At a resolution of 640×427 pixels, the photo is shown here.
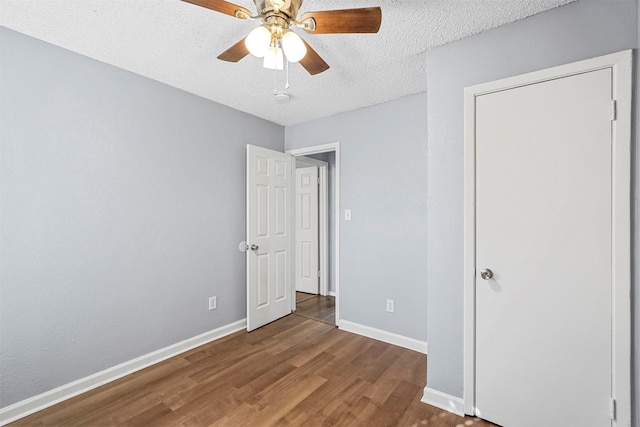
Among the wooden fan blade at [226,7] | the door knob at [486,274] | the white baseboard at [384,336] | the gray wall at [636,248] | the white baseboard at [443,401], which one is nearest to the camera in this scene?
the wooden fan blade at [226,7]

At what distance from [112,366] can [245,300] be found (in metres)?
1.28

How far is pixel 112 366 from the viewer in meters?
2.21

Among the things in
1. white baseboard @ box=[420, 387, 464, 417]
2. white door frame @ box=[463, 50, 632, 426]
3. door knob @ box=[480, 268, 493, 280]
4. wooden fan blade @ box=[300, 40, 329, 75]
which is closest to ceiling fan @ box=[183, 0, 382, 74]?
wooden fan blade @ box=[300, 40, 329, 75]

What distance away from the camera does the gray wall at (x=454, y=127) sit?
5.28 feet

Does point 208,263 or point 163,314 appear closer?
point 163,314

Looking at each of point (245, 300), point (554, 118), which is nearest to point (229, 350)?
point (245, 300)

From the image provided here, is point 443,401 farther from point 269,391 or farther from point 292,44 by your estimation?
point 292,44

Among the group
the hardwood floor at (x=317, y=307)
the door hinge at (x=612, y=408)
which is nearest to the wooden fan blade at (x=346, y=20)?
the door hinge at (x=612, y=408)

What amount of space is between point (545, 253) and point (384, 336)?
177 cm

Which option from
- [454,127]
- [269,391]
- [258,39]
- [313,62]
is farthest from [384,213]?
[258,39]

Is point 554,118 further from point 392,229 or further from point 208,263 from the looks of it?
point 208,263

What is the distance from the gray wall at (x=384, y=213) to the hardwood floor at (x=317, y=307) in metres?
0.41

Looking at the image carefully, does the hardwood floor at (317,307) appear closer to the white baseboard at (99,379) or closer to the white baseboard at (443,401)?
the white baseboard at (99,379)

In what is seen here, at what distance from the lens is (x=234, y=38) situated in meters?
1.86
